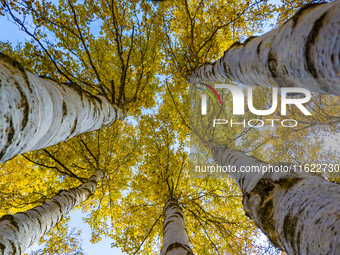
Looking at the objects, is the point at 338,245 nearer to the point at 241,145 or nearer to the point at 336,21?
the point at 336,21

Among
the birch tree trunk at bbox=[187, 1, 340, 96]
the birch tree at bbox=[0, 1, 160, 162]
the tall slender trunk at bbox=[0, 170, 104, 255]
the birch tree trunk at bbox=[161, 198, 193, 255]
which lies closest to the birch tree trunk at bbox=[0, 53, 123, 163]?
the birch tree at bbox=[0, 1, 160, 162]

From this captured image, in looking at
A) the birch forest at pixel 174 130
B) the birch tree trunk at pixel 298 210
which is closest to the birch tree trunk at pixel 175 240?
the birch forest at pixel 174 130

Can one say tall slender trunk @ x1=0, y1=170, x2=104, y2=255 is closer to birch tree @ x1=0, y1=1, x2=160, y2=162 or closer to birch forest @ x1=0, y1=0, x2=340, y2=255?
birch forest @ x1=0, y1=0, x2=340, y2=255

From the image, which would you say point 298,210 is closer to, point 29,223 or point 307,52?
point 307,52

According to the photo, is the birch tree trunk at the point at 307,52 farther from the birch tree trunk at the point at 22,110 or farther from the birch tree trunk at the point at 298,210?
the birch tree trunk at the point at 22,110

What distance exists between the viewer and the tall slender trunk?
1.87 metres

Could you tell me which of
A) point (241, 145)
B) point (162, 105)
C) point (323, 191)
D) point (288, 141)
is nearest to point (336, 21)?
point (323, 191)

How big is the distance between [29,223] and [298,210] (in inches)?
127

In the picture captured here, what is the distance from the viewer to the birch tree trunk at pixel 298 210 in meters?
0.80

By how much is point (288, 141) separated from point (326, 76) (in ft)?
24.8

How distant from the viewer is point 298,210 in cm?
100

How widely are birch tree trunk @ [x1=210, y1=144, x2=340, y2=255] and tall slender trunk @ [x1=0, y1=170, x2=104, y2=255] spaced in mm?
2757

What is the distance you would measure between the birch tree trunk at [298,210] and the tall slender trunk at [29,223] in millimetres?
2757

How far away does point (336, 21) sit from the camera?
0.77m
